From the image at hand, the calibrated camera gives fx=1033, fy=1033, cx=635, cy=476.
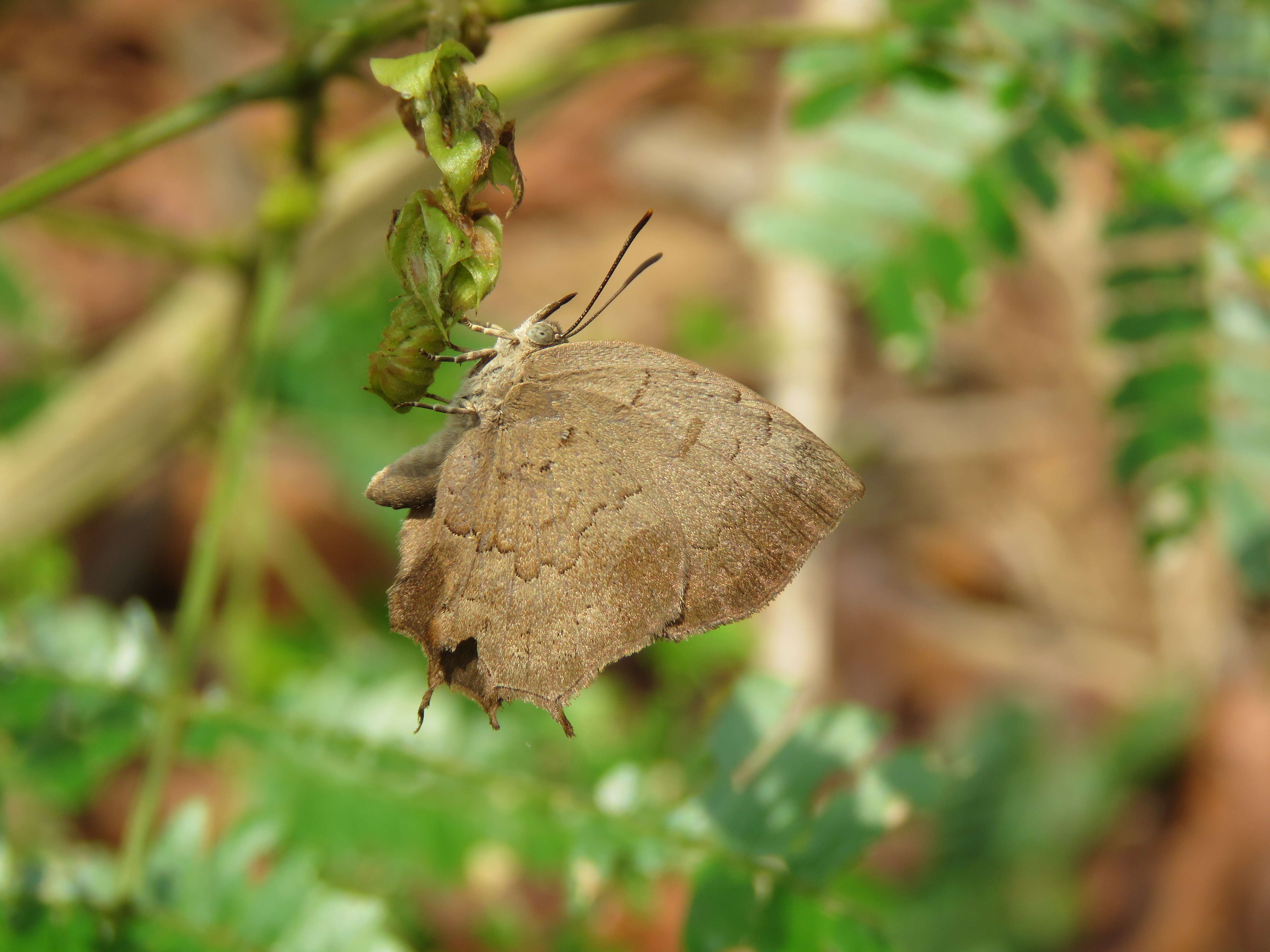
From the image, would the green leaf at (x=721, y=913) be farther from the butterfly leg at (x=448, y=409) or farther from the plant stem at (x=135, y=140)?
the plant stem at (x=135, y=140)

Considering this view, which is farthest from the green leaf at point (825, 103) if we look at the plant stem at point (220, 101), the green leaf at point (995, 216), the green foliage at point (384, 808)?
the green foliage at point (384, 808)

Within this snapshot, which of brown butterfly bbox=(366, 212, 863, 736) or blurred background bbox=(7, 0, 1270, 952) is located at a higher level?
brown butterfly bbox=(366, 212, 863, 736)

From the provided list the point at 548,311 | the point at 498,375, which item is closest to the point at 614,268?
the point at 548,311

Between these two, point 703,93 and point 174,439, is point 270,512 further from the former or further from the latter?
point 703,93

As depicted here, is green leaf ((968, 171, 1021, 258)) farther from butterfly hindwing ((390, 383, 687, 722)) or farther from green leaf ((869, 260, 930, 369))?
butterfly hindwing ((390, 383, 687, 722))

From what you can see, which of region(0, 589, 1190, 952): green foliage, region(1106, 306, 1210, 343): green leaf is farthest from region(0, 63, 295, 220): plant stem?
region(1106, 306, 1210, 343): green leaf

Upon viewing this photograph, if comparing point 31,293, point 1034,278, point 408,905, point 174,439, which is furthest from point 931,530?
point 31,293

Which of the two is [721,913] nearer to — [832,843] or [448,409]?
[832,843]
